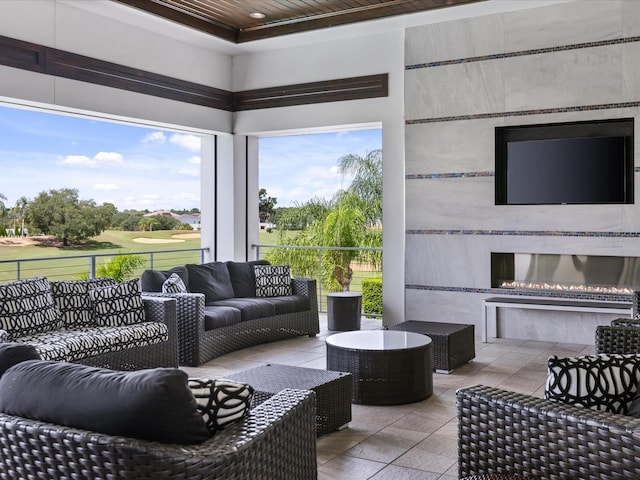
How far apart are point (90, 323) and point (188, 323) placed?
87 cm

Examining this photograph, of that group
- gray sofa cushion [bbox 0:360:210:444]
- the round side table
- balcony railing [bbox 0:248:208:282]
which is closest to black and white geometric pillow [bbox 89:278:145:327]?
the round side table

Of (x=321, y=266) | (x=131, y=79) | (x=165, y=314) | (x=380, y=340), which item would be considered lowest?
(x=380, y=340)

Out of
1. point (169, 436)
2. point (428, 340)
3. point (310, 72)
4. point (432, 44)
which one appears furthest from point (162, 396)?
point (310, 72)

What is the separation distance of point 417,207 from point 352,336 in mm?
2791

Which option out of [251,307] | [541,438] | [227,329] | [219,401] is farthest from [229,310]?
[541,438]

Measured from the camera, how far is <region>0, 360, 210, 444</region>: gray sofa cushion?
197cm

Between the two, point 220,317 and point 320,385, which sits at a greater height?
point 220,317

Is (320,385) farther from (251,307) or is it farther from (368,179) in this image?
(368,179)

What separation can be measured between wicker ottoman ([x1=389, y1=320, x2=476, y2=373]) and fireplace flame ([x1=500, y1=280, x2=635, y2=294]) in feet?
4.96

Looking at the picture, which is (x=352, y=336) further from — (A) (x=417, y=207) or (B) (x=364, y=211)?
(B) (x=364, y=211)

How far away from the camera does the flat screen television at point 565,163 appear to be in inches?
260

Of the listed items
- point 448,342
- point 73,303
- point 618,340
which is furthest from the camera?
point 448,342

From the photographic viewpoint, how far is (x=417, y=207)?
757 centimetres

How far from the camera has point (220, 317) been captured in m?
6.16
